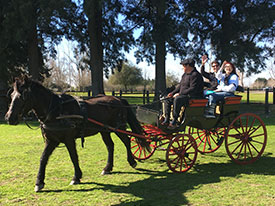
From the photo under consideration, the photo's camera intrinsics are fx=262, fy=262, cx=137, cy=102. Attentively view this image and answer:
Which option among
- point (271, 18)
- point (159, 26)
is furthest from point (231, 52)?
point (159, 26)

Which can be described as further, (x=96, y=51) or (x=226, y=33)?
(x=226, y=33)

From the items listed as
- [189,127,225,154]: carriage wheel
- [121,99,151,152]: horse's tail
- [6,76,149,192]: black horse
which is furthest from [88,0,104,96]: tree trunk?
[6,76,149,192]: black horse

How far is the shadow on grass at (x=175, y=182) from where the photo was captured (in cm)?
398

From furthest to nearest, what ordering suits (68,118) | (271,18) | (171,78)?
(171,78) < (271,18) < (68,118)

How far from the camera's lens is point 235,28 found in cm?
1633

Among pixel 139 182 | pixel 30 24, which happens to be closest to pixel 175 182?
pixel 139 182

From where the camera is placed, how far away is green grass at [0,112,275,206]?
3912mm

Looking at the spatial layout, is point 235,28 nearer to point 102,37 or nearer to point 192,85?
point 102,37

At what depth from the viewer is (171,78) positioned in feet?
209

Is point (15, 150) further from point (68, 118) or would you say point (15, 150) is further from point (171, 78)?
point (171, 78)

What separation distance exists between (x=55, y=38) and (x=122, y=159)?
1373cm

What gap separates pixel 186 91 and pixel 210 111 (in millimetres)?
840

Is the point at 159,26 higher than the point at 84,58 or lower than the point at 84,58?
higher

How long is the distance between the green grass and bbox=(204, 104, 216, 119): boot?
3.56 ft
